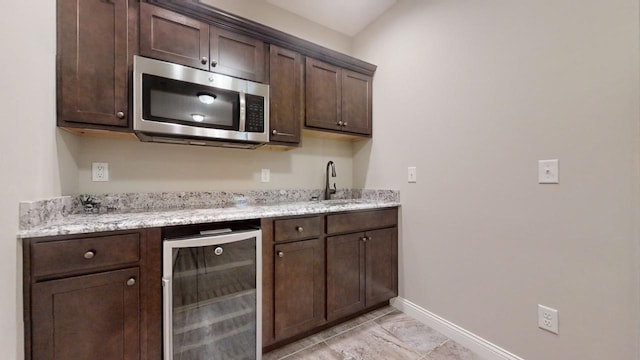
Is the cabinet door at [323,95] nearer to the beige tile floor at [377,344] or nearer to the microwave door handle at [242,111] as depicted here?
the microwave door handle at [242,111]

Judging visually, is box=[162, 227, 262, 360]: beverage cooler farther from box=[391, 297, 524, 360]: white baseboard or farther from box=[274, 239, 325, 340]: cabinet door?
box=[391, 297, 524, 360]: white baseboard

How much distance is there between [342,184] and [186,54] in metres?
1.84

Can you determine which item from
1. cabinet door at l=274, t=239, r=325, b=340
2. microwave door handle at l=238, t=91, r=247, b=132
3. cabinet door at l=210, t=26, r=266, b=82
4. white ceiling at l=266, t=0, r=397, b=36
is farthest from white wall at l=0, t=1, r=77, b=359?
white ceiling at l=266, t=0, r=397, b=36

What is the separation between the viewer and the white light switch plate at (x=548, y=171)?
138cm

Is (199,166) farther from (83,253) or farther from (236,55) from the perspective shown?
(83,253)

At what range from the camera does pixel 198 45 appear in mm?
1711

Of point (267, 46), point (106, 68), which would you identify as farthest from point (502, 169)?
point (106, 68)

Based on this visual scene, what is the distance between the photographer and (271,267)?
5.41 ft

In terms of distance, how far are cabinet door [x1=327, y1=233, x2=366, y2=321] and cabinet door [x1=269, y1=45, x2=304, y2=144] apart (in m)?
0.92

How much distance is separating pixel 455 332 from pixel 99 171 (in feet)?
8.96

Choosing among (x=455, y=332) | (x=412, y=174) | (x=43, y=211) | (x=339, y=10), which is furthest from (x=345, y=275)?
(x=339, y=10)

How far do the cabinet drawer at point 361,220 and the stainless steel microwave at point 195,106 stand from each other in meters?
0.83

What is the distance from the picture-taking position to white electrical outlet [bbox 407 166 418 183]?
7.12ft

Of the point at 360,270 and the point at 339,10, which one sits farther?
the point at 339,10
